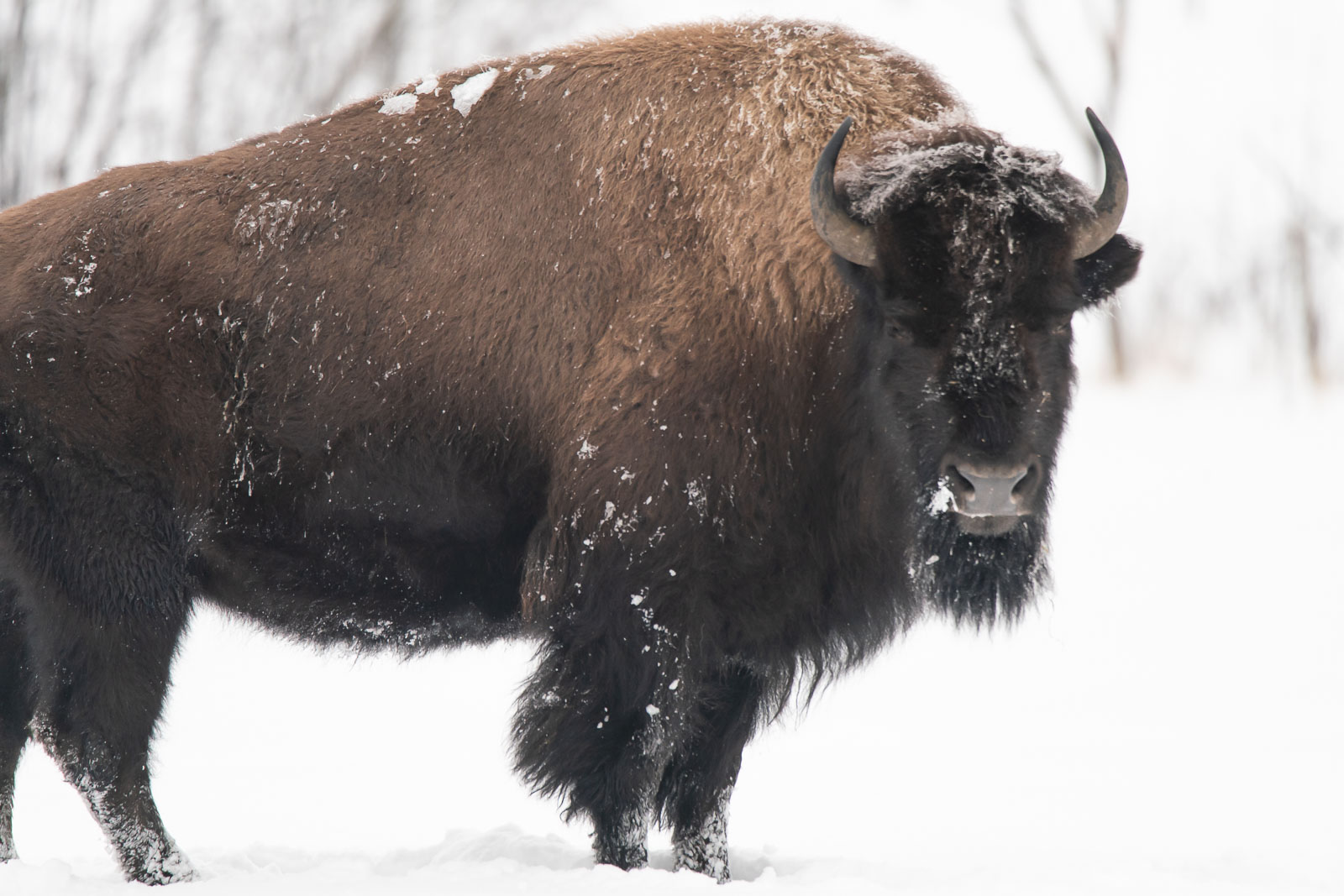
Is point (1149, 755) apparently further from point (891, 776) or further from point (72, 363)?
point (72, 363)

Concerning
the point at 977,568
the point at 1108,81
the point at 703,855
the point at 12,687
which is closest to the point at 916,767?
the point at 703,855

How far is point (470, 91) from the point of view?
425 centimetres

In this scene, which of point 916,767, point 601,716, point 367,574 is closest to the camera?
point 601,716

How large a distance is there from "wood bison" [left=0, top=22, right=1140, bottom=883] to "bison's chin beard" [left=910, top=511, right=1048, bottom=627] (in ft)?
0.04

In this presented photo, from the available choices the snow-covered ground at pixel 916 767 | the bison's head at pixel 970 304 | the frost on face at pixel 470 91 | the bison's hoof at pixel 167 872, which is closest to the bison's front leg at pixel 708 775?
the snow-covered ground at pixel 916 767

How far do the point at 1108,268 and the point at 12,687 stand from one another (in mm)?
3678

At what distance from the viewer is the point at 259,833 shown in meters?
5.15

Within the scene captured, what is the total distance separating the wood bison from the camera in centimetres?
368

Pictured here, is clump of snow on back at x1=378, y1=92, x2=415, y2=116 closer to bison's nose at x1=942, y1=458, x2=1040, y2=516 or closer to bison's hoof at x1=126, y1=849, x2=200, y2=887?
bison's nose at x1=942, y1=458, x2=1040, y2=516

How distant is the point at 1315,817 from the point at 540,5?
16.4 m

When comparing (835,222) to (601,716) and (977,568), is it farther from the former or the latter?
(601,716)

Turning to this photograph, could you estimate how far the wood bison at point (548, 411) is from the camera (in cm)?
368

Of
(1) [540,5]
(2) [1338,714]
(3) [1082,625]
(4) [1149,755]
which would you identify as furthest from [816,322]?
(1) [540,5]

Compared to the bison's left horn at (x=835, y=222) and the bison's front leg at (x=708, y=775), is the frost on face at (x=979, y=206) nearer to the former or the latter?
the bison's left horn at (x=835, y=222)
